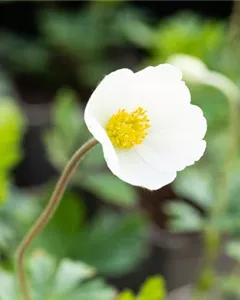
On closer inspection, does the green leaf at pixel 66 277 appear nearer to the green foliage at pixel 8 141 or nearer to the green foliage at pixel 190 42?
the green foliage at pixel 8 141

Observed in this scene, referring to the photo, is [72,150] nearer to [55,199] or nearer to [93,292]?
[93,292]

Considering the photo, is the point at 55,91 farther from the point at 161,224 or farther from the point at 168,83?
the point at 168,83

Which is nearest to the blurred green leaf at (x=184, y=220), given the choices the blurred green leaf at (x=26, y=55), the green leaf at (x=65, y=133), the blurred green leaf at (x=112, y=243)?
the blurred green leaf at (x=112, y=243)

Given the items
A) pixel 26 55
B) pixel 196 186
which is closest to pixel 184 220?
pixel 196 186

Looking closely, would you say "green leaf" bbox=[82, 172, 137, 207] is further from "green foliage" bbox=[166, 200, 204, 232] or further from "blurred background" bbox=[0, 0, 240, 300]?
"green foliage" bbox=[166, 200, 204, 232]

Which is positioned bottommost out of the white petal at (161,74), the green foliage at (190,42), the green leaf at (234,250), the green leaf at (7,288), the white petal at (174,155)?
the green leaf at (7,288)

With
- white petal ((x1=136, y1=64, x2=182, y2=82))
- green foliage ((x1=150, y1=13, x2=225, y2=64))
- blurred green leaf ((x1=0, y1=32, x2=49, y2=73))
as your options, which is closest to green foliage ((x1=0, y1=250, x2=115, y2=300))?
white petal ((x1=136, y1=64, x2=182, y2=82))

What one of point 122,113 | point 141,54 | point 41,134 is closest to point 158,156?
point 122,113
